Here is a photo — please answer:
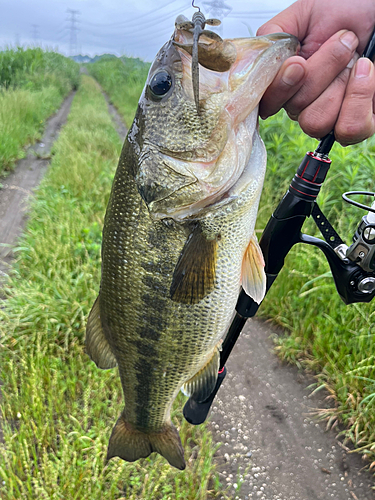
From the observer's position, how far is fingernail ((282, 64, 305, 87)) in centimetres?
101

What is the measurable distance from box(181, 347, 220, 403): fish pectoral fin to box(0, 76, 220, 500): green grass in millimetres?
644

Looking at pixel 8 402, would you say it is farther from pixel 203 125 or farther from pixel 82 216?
pixel 82 216

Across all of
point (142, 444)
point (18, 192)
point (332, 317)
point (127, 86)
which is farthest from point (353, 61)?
point (127, 86)

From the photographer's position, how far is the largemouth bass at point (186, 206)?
41.8 inches

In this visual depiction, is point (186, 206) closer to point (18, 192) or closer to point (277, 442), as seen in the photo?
point (277, 442)

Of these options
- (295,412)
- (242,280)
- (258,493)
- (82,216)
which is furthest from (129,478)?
(82,216)

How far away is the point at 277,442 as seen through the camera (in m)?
2.46

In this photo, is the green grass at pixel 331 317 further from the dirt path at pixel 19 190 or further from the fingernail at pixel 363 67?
the dirt path at pixel 19 190

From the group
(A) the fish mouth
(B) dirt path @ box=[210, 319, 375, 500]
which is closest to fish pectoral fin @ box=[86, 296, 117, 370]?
(A) the fish mouth

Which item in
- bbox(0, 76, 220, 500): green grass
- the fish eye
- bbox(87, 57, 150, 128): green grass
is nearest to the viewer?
the fish eye

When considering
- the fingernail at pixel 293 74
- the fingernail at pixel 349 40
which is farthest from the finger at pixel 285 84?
the fingernail at pixel 349 40

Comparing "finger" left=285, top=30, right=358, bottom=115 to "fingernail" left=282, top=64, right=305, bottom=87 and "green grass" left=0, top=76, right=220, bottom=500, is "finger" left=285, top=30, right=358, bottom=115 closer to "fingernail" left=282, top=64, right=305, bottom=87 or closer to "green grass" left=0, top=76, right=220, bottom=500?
"fingernail" left=282, top=64, right=305, bottom=87

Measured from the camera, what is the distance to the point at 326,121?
3.51 ft

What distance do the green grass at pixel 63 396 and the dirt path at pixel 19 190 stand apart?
28 cm
